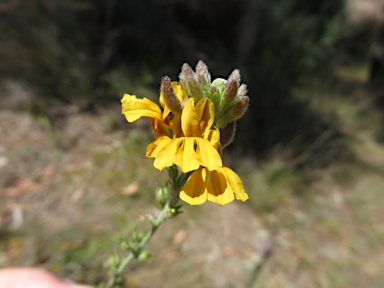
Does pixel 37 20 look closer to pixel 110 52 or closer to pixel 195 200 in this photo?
pixel 110 52

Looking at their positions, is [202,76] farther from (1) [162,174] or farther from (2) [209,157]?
(1) [162,174]

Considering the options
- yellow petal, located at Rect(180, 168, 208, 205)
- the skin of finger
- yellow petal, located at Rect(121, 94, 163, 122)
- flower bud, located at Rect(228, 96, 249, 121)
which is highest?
flower bud, located at Rect(228, 96, 249, 121)

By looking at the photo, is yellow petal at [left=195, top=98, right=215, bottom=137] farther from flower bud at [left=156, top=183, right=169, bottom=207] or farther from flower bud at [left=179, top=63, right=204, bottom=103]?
flower bud at [left=156, top=183, right=169, bottom=207]

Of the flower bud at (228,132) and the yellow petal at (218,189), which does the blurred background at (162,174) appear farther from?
the flower bud at (228,132)

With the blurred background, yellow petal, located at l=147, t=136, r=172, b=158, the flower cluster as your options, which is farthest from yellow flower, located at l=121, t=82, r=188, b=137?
the blurred background

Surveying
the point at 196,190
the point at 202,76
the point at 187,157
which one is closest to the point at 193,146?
the point at 187,157

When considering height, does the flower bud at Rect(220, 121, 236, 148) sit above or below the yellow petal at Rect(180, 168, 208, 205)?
above
